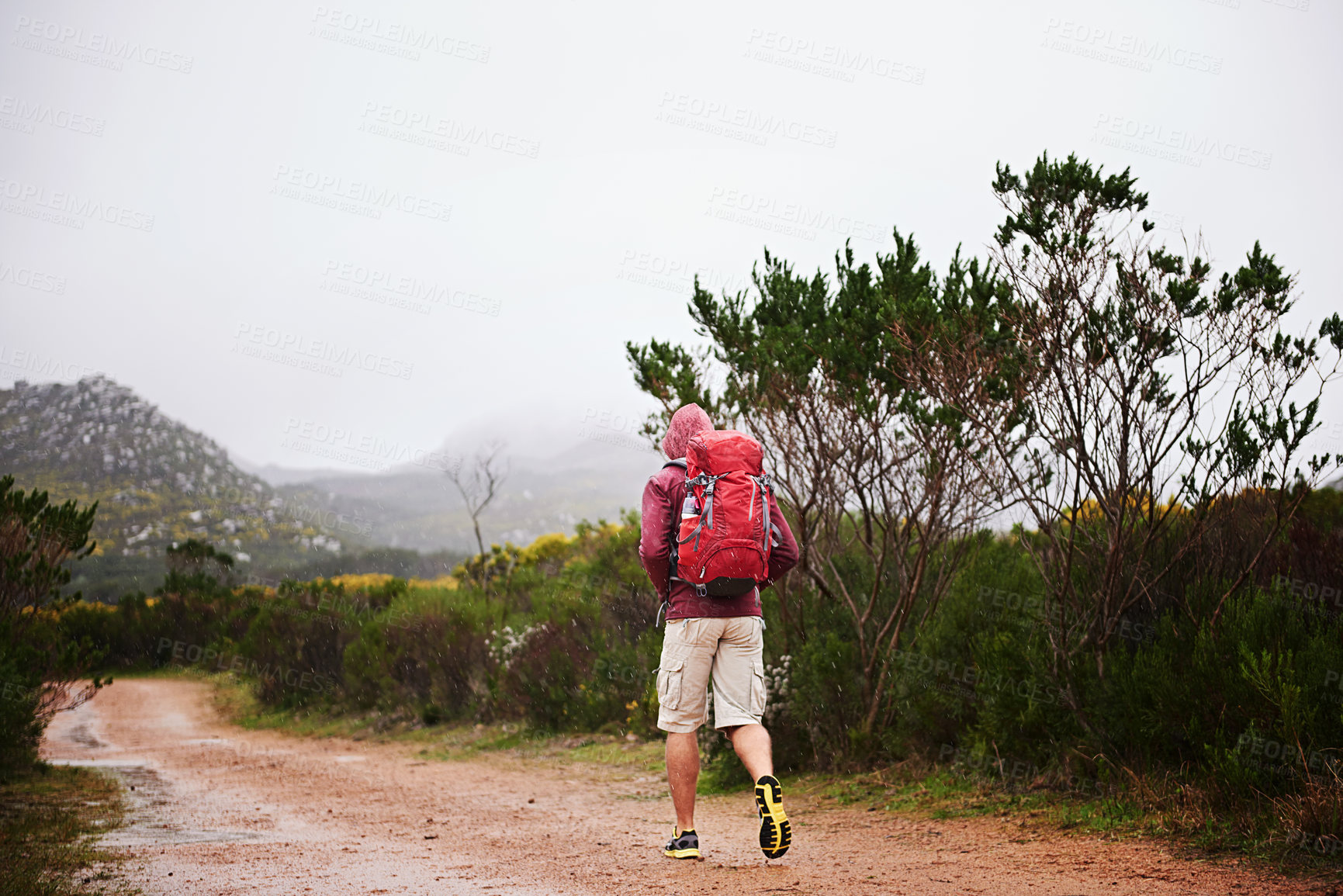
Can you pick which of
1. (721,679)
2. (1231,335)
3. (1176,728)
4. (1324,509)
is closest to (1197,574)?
(1176,728)

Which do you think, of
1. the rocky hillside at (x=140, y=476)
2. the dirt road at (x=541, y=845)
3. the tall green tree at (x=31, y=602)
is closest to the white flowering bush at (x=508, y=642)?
the dirt road at (x=541, y=845)

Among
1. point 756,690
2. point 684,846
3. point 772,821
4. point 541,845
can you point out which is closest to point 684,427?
point 756,690

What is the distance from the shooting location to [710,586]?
3918 millimetres

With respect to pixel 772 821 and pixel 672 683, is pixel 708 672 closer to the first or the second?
pixel 672 683

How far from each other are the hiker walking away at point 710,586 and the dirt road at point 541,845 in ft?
1.85

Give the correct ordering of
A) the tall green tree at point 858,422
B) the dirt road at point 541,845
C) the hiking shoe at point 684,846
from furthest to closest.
Answer: 1. the tall green tree at point 858,422
2. the hiking shoe at point 684,846
3. the dirt road at point 541,845

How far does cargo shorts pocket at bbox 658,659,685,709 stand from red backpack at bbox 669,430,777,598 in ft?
1.10

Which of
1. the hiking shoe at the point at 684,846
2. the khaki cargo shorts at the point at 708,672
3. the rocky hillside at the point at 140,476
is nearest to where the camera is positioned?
the khaki cargo shorts at the point at 708,672

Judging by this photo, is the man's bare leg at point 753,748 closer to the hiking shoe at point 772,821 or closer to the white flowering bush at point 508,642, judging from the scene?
the hiking shoe at point 772,821

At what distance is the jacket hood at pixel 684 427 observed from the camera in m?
4.21

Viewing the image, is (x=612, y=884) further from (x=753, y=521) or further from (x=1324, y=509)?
(x=1324, y=509)

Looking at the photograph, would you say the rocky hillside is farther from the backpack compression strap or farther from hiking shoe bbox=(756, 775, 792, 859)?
hiking shoe bbox=(756, 775, 792, 859)

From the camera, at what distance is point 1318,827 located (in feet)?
12.0

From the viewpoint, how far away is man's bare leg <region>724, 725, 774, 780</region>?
3.83 metres
